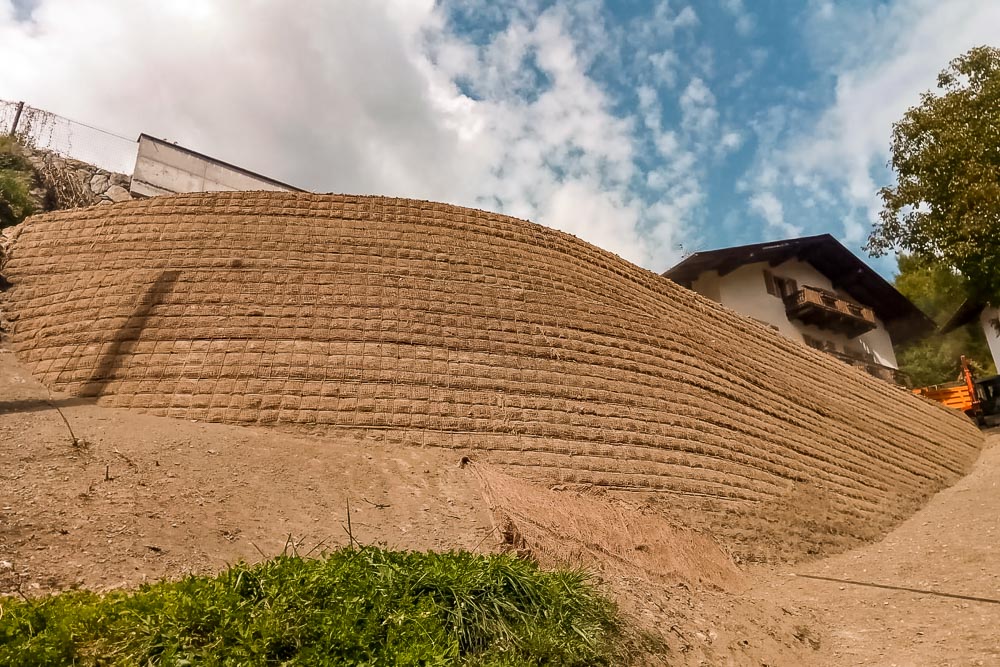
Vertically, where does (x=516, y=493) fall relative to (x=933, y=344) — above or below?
below

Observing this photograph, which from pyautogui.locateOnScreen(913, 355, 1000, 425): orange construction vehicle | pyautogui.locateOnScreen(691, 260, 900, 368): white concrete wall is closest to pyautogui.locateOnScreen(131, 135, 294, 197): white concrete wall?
pyautogui.locateOnScreen(691, 260, 900, 368): white concrete wall

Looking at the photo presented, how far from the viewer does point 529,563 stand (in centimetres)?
593

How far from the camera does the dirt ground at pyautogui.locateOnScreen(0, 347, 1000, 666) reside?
5871 mm

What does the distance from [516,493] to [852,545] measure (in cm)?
594

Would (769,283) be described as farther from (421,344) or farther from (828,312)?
(421,344)

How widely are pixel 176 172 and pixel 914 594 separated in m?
16.3

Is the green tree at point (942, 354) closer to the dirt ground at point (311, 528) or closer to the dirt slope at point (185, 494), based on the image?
the dirt ground at point (311, 528)

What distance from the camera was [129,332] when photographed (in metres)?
8.87

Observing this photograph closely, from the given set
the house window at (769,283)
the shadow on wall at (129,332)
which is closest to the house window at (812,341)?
the house window at (769,283)

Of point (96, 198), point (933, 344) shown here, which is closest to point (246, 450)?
point (96, 198)

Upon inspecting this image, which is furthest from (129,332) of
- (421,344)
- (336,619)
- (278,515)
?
(336,619)

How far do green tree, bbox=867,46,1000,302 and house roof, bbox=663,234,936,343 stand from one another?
4489 mm

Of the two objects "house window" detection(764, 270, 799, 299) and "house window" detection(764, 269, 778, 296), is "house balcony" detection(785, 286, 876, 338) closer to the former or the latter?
"house window" detection(764, 270, 799, 299)

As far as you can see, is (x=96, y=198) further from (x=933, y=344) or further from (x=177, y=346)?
(x=933, y=344)
